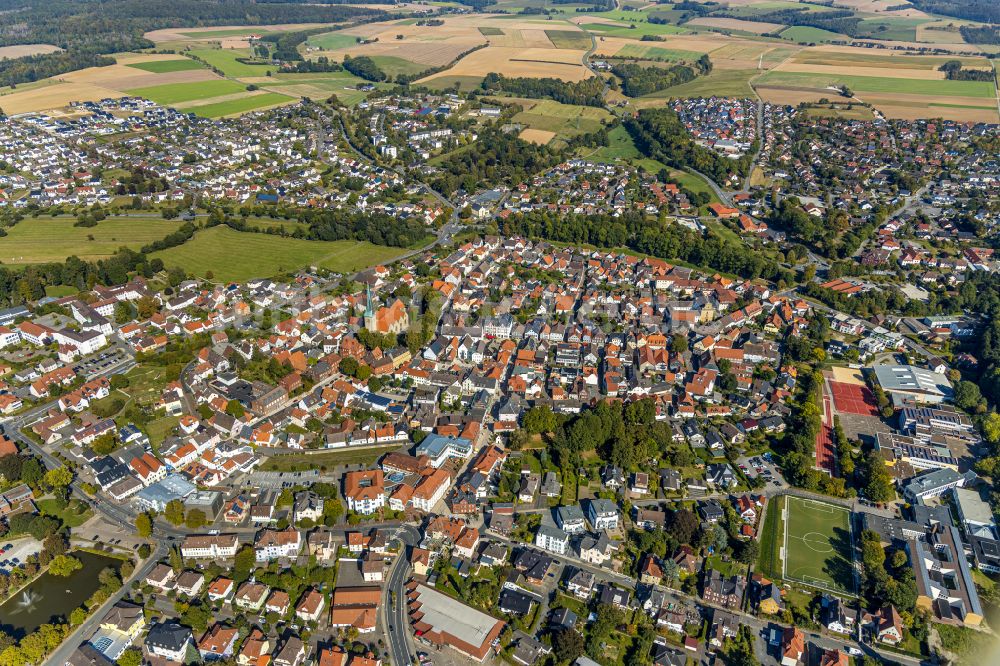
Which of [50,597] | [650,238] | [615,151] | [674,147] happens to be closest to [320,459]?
[50,597]

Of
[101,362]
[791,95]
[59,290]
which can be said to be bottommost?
[101,362]

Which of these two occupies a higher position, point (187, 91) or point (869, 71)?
point (869, 71)

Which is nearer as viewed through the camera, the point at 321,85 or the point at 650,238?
the point at 650,238

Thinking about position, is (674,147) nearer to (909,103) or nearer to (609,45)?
(909,103)

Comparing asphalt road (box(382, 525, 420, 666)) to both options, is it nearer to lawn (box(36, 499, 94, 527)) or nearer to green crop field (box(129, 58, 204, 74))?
lawn (box(36, 499, 94, 527))

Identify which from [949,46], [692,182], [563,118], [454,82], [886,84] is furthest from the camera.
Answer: [949,46]

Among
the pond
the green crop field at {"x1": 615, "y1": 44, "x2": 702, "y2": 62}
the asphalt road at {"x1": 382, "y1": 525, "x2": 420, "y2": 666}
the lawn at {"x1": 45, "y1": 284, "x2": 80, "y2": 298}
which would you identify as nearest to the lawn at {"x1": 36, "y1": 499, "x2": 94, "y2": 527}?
the pond

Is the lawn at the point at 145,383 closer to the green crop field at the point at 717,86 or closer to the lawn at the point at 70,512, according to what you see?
the lawn at the point at 70,512

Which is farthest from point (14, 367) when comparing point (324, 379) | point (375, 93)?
point (375, 93)
